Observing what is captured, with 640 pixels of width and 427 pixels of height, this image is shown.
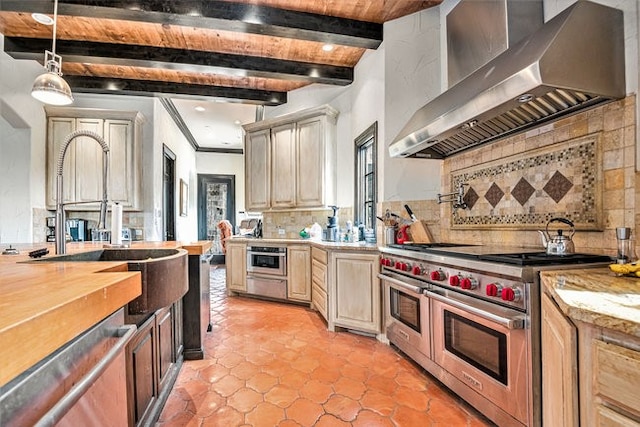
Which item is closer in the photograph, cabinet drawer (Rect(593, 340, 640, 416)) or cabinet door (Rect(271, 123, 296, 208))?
cabinet drawer (Rect(593, 340, 640, 416))

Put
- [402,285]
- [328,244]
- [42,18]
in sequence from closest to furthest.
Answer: [402,285], [42,18], [328,244]

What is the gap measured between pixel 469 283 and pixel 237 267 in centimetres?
338

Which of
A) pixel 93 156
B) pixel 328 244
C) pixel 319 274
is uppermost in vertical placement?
pixel 93 156

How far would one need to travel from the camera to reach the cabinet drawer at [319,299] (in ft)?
10.4

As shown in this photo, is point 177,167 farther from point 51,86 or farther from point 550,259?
point 550,259

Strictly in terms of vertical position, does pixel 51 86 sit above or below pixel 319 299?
above

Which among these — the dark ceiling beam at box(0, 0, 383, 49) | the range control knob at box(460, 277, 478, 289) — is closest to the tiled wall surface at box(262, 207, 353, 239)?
the dark ceiling beam at box(0, 0, 383, 49)

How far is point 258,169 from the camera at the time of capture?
477cm

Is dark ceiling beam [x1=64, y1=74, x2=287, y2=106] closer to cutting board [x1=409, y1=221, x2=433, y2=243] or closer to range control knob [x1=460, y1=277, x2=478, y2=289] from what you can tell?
cutting board [x1=409, y1=221, x2=433, y2=243]

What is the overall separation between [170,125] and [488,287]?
5894 millimetres

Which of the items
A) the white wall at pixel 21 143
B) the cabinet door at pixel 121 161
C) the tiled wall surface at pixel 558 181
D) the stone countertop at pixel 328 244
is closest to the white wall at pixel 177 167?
the cabinet door at pixel 121 161

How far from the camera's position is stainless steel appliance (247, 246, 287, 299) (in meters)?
3.92

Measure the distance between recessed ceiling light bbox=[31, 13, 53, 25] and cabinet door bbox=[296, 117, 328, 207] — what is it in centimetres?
280

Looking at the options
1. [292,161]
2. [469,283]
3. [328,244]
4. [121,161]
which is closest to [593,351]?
[469,283]
